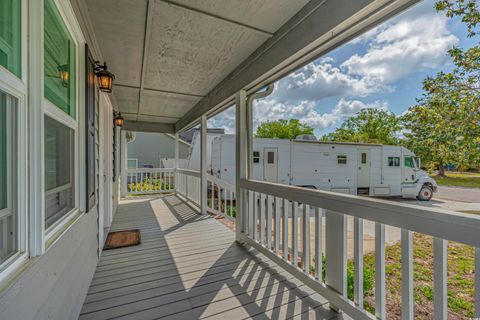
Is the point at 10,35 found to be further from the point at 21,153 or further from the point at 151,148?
the point at 151,148

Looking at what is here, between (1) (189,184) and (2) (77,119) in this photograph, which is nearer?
(2) (77,119)

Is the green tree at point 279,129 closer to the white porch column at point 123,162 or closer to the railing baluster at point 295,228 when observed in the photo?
the white porch column at point 123,162

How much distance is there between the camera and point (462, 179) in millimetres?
1202

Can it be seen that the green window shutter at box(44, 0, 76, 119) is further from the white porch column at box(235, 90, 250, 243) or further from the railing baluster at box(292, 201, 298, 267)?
the railing baluster at box(292, 201, 298, 267)

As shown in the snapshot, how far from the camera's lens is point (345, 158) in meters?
7.05

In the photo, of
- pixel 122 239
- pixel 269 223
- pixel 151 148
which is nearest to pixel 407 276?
pixel 269 223

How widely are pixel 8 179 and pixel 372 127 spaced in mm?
2213

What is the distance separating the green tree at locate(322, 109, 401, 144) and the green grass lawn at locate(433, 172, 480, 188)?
444 millimetres

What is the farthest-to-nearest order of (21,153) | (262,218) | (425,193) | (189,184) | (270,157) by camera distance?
(270,157) → (189,184) → (262,218) → (425,193) → (21,153)

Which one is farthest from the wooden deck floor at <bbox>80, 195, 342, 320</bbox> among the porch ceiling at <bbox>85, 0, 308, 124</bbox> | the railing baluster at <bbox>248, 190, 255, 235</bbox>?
the porch ceiling at <bbox>85, 0, 308, 124</bbox>

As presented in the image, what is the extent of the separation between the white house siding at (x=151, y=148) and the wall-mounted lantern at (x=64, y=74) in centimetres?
1438

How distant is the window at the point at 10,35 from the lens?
83 cm

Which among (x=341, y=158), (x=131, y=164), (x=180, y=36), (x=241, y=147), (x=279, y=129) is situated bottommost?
(x=131, y=164)

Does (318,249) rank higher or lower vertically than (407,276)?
lower
